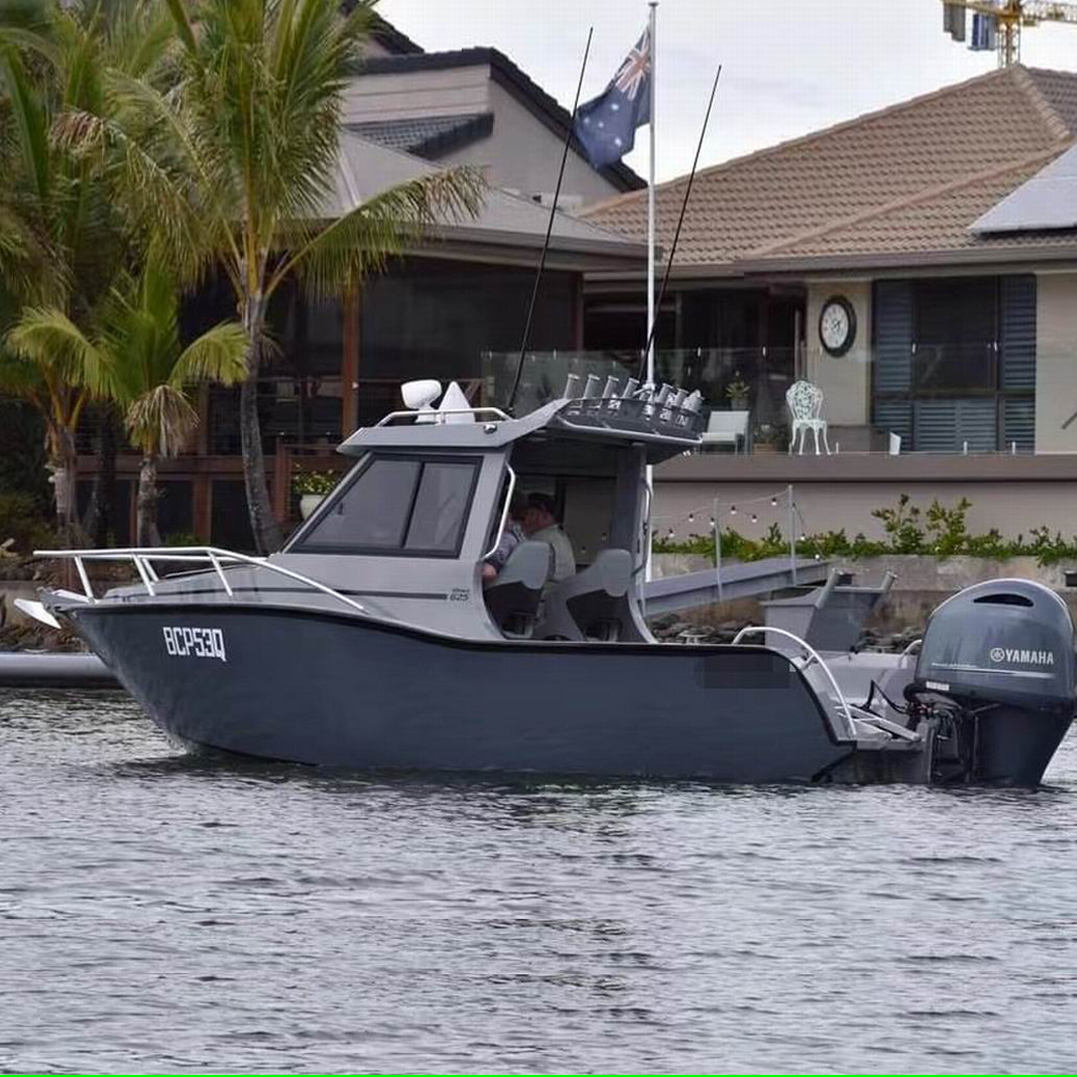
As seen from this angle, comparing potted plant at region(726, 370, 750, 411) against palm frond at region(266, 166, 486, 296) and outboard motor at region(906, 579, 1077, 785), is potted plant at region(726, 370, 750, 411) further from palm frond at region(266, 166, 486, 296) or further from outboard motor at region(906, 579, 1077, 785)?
outboard motor at region(906, 579, 1077, 785)

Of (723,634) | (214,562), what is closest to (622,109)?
(723,634)

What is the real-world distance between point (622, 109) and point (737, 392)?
136 inches

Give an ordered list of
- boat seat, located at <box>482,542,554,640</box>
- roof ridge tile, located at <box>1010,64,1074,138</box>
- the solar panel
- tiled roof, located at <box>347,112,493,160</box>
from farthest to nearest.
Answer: tiled roof, located at <box>347,112,493,160</box> < roof ridge tile, located at <box>1010,64,1074,138</box> < the solar panel < boat seat, located at <box>482,542,554,640</box>

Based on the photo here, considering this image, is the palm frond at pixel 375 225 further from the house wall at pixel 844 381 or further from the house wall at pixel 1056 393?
the house wall at pixel 1056 393

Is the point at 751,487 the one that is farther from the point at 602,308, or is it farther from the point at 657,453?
the point at 657,453

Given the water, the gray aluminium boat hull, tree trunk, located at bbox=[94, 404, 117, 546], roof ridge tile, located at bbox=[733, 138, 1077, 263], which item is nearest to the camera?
the water

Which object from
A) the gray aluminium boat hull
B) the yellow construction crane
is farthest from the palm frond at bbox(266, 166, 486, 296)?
the yellow construction crane

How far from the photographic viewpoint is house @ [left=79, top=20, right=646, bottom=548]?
113 ft

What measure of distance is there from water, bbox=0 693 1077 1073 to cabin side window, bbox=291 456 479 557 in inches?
59.6

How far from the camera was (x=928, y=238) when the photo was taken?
35.3 m

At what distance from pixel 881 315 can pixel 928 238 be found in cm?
108

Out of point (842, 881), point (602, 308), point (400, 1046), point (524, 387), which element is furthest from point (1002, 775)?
point (602, 308)

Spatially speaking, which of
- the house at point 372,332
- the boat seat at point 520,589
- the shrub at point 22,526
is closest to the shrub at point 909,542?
the house at point 372,332

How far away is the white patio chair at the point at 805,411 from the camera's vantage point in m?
32.6
